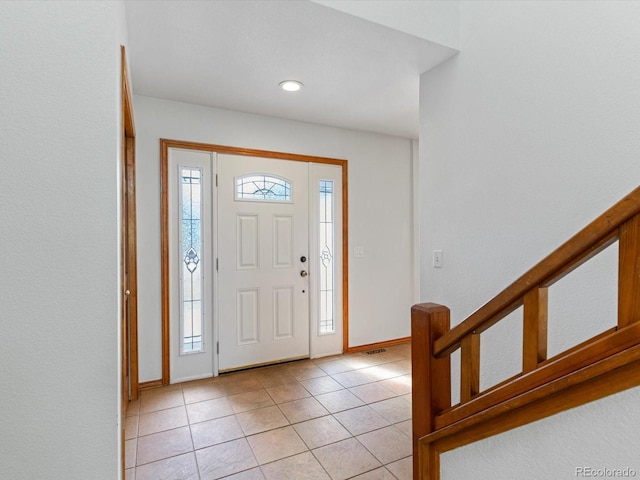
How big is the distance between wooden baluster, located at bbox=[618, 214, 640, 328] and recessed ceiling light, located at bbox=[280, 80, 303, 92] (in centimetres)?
253

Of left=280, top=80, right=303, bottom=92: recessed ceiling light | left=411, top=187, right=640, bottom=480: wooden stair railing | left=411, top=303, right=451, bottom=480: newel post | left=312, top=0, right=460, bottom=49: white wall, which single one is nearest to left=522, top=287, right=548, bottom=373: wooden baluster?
A: left=411, top=187, right=640, bottom=480: wooden stair railing

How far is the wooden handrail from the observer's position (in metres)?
0.58

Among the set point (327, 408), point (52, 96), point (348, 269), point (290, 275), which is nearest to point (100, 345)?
point (52, 96)

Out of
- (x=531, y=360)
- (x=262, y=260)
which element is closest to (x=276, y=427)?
(x=262, y=260)

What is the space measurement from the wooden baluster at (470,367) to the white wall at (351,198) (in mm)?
2744

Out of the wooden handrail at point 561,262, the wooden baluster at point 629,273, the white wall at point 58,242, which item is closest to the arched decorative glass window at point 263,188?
the white wall at point 58,242

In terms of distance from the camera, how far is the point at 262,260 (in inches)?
137

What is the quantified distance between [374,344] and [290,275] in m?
1.34

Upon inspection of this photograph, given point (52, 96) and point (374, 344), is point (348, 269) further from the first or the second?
point (52, 96)

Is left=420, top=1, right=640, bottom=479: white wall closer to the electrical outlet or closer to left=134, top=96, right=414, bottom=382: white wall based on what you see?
the electrical outlet

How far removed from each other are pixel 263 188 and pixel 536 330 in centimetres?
300

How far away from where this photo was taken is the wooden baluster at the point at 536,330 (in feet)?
2.45

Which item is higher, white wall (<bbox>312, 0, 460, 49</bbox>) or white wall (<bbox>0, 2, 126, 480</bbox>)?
white wall (<bbox>312, 0, 460, 49</bbox>)

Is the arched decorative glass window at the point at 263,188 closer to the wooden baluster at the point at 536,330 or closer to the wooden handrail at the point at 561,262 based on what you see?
the wooden handrail at the point at 561,262
